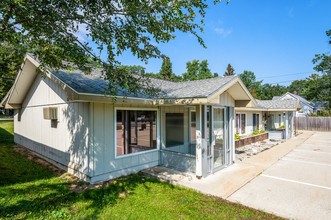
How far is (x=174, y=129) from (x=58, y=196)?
4.39m

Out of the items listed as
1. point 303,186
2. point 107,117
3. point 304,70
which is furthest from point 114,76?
point 304,70

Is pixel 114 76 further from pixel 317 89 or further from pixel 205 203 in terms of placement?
pixel 317 89

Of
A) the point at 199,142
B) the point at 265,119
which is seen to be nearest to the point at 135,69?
the point at 199,142

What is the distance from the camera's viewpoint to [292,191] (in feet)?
19.6

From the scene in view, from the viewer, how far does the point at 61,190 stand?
578 cm

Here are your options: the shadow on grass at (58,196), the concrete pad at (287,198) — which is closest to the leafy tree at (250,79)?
the concrete pad at (287,198)

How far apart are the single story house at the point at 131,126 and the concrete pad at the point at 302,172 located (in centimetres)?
183

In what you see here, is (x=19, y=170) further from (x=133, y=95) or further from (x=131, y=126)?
(x=133, y=95)

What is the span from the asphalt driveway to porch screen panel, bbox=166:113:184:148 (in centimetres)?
280

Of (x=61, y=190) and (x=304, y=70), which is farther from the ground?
(x=304, y=70)

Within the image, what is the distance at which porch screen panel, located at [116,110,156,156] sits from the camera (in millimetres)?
7066

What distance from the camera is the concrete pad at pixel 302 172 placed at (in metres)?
7.00

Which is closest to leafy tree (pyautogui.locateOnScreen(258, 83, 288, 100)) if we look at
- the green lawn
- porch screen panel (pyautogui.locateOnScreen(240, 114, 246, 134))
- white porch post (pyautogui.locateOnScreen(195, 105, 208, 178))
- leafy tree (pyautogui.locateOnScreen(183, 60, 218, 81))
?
leafy tree (pyautogui.locateOnScreen(183, 60, 218, 81))

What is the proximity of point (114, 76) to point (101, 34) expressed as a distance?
3.37 feet
